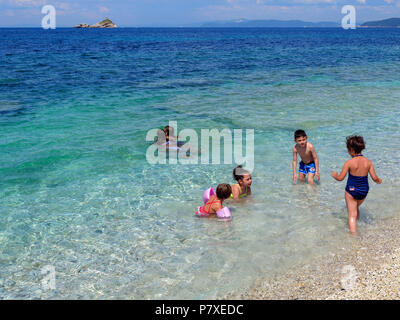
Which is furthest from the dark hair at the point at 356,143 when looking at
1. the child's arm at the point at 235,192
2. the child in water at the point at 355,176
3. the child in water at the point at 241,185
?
the child's arm at the point at 235,192

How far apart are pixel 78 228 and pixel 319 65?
28.7 meters

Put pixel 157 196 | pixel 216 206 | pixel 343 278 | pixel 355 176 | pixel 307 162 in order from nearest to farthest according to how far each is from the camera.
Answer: pixel 343 278 < pixel 355 176 < pixel 216 206 < pixel 157 196 < pixel 307 162

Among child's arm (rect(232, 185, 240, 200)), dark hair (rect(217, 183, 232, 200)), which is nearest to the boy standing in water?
child's arm (rect(232, 185, 240, 200))

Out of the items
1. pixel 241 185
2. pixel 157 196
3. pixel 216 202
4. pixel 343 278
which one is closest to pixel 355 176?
pixel 343 278

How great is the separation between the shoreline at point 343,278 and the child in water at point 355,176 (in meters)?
0.61

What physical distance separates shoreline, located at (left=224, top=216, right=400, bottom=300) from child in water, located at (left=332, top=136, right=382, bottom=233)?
613mm

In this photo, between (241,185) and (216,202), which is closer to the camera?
(216,202)

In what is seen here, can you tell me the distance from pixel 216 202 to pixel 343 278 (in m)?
2.41

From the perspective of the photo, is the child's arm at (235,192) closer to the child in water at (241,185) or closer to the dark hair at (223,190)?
the child in water at (241,185)

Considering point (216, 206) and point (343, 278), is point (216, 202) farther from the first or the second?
point (343, 278)

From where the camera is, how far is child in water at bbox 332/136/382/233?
5410 mm

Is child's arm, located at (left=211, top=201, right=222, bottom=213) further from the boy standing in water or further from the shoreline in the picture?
the boy standing in water

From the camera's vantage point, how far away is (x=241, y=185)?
679cm

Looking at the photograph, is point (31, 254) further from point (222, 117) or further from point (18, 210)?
point (222, 117)
